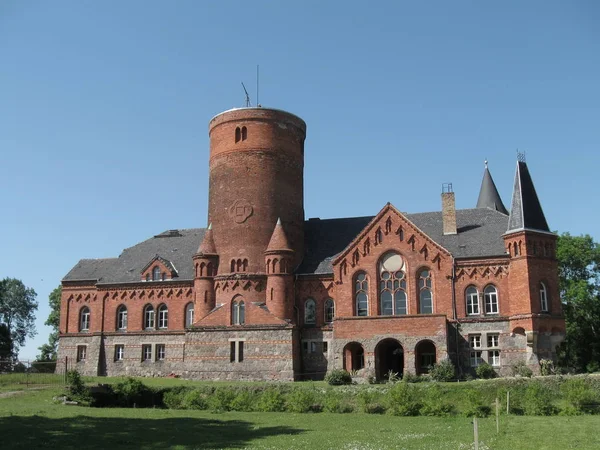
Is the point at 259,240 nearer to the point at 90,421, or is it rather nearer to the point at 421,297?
the point at 421,297

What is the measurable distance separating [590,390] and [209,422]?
59.8ft

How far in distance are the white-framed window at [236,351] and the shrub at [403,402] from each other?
1769 cm

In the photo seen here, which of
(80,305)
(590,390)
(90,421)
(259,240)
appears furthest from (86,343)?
(590,390)

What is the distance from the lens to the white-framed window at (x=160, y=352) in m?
54.8

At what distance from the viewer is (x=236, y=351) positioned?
1928 inches

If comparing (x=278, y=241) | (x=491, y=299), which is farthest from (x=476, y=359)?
(x=278, y=241)

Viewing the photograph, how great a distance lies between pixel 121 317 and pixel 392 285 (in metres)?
23.3

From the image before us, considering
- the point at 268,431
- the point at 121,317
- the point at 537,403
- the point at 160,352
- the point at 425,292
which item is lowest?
the point at 268,431

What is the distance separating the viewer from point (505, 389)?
115ft

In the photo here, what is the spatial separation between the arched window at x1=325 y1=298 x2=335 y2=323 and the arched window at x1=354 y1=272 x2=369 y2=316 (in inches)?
96.6

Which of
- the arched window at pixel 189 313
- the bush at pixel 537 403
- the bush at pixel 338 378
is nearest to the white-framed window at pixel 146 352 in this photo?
the arched window at pixel 189 313

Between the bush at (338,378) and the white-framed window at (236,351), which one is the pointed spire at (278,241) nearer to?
the white-framed window at (236,351)

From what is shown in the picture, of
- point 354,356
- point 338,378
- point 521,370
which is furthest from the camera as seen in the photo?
point 354,356

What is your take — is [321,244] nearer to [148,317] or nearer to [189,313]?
[189,313]
